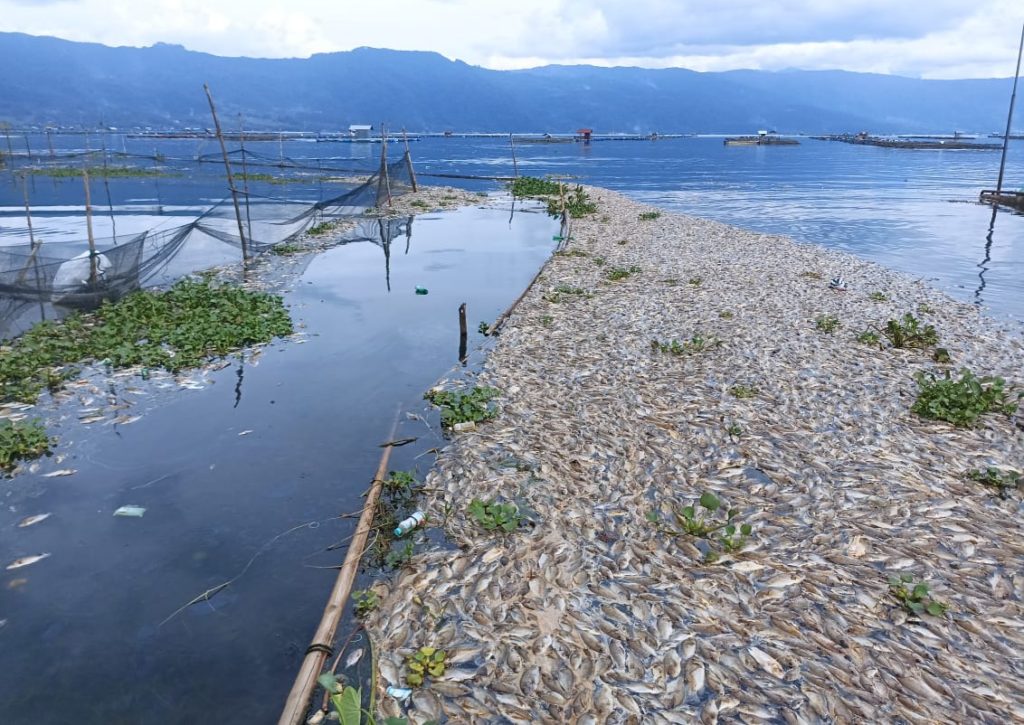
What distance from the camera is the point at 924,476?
8328mm

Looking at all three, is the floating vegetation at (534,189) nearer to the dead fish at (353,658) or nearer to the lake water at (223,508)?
the lake water at (223,508)

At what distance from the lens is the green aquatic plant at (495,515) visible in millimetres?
7477

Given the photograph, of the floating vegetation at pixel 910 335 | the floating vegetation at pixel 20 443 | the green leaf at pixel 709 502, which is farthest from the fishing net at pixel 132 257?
the floating vegetation at pixel 910 335

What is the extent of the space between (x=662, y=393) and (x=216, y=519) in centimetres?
723

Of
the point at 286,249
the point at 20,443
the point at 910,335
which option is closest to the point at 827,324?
the point at 910,335

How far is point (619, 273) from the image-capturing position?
20594 mm

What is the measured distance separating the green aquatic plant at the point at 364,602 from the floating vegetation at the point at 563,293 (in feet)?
39.5

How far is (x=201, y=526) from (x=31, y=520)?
83.0 inches

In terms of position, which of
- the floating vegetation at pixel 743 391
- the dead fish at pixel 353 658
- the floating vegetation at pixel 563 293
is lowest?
the dead fish at pixel 353 658

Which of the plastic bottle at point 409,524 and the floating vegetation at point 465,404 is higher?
the floating vegetation at point 465,404

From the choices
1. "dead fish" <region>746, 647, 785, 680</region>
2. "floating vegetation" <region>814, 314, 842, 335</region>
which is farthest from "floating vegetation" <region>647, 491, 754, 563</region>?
"floating vegetation" <region>814, 314, 842, 335</region>

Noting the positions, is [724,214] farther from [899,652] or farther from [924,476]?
[899,652]

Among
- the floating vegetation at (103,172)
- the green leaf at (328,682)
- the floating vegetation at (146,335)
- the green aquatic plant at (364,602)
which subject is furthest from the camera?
the floating vegetation at (103,172)

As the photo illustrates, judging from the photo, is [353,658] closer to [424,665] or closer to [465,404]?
[424,665]
